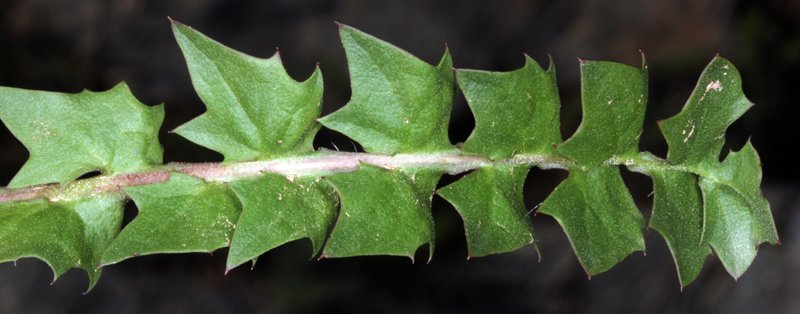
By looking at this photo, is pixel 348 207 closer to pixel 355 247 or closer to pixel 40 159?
pixel 355 247

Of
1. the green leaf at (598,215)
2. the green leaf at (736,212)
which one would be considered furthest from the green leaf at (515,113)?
the green leaf at (736,212)

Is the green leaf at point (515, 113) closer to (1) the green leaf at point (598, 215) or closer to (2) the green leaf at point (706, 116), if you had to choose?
(1) the green leaf at point (598, 215)

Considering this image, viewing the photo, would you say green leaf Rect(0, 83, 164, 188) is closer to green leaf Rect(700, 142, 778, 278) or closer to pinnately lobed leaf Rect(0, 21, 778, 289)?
pinnately lobed leaf Rect(0, 21, 778, 289)

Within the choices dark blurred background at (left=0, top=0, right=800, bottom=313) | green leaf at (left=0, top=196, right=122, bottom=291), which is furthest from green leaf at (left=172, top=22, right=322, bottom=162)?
dark blurred background at (left=0, top=0, right=800, bottom=313)

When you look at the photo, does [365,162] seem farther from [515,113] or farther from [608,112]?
[608,112]

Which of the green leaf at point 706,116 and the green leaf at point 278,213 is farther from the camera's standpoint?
the green leaf at point 706,116

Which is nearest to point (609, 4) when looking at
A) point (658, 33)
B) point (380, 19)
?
point (658, 33)
